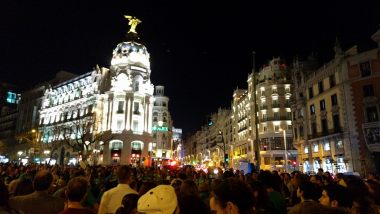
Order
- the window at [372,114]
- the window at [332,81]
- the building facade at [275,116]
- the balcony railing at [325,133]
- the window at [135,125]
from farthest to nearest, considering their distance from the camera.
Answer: the window at [135,125]
the building facade at [275,116]
the window at [332,81]
the balcony railing at [325,133]
the window at [372,114]

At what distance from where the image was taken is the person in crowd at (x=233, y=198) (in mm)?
3170

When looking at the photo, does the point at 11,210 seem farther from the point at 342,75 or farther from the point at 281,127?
the point at 281,127

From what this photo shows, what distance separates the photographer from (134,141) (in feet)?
214

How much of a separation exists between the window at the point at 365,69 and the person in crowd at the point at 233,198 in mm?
39581

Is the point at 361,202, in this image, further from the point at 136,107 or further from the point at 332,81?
the point at 136,107

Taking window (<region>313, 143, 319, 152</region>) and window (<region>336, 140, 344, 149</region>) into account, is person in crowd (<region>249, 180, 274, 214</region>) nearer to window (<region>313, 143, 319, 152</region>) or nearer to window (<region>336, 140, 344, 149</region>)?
window (<region>336, 140, 344, 149</region>)

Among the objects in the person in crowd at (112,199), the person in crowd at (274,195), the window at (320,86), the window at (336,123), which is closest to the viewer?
the person in crowd at (112,199)

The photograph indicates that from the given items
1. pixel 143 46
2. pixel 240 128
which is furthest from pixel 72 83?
pixel 240 128

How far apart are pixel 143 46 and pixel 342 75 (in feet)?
155

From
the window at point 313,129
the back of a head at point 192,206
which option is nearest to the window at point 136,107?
the window at point 313,129

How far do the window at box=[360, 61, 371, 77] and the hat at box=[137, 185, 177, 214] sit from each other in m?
39.9

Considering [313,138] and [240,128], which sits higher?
[240,128]

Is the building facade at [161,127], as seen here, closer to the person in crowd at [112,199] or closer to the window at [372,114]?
the window at [372,114]

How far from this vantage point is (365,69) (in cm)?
3653
